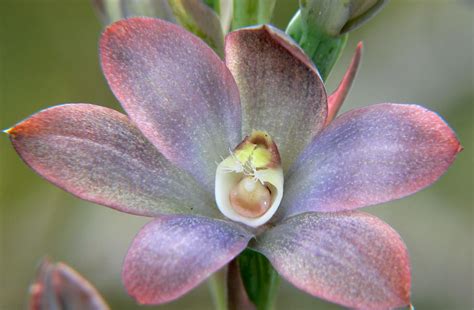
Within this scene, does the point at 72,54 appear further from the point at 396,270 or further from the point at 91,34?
the point at 396,270

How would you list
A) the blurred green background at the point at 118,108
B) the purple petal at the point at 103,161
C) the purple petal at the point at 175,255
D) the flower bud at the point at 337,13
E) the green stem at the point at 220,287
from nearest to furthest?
1. the purple petal at the point at 175,255
2. the purple petal at the point at 103,161
3. the flower bud at the point at 337,13
4. the green stem at the point at 220,287
5. the blurred green background at the point at 118,108

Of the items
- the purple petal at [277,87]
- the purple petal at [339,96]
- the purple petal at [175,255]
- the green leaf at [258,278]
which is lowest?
the green leaf at [258,278]

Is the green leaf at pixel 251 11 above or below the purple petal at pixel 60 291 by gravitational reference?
above

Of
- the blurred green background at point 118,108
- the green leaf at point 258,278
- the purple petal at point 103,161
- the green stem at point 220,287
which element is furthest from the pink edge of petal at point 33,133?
the blurred green background at point 118,108

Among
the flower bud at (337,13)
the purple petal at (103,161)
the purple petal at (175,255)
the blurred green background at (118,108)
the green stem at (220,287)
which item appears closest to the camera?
the purple petal at (175,255)

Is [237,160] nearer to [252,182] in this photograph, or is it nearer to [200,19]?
[252,182]

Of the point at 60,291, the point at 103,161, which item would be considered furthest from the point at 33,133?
the point at 60,291

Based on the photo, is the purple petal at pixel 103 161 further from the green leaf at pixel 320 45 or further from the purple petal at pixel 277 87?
the green leaf at pixel 320 45

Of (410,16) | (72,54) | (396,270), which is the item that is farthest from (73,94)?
(396,270)
